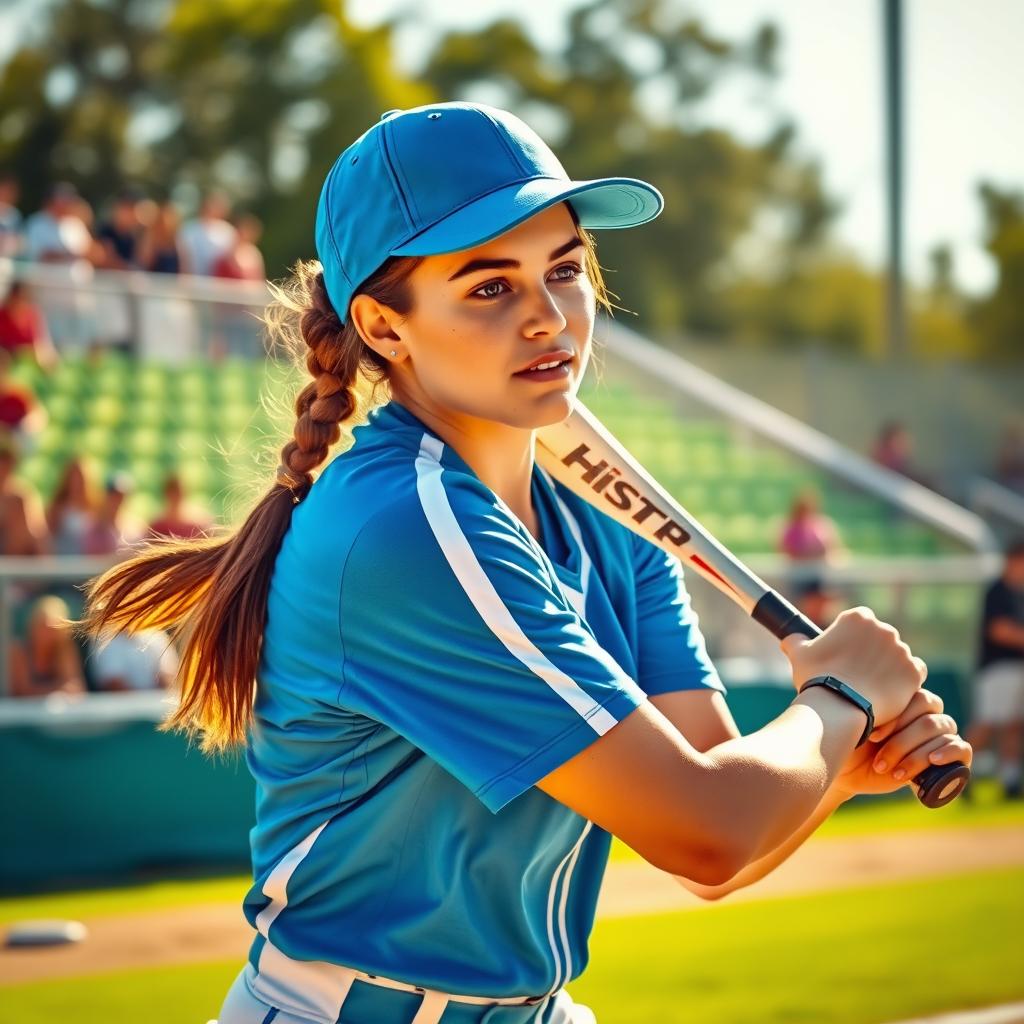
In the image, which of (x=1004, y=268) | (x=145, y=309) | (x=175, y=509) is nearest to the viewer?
(x=175, y=509)

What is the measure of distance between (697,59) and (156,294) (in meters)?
39.6

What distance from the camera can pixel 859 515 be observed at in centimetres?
1473

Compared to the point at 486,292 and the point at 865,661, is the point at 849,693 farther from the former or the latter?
the point at 486,292

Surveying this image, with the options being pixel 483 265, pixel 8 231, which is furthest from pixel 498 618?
pixel 8 231

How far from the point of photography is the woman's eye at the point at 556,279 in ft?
7.26

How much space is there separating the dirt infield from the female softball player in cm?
298

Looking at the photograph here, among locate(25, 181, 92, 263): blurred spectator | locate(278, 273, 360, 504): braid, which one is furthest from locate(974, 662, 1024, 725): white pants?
locate(278, 273, 360, 504): braid

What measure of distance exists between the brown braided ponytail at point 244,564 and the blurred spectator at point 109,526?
23.3 feet

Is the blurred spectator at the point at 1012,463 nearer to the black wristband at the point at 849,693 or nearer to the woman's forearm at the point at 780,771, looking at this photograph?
the black wristband at the point at 849,693

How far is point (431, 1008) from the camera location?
2168 millimetres

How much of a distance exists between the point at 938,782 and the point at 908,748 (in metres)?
0.08

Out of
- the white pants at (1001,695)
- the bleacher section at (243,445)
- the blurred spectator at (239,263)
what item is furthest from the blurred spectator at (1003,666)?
the blurred spectator at (239,263)

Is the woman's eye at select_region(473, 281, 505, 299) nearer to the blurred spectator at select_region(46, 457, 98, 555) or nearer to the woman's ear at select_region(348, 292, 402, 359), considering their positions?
the woman's ear at select_region(348, 292, 402, 359)

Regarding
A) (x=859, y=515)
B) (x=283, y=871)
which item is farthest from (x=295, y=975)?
(x=859, y=515)
